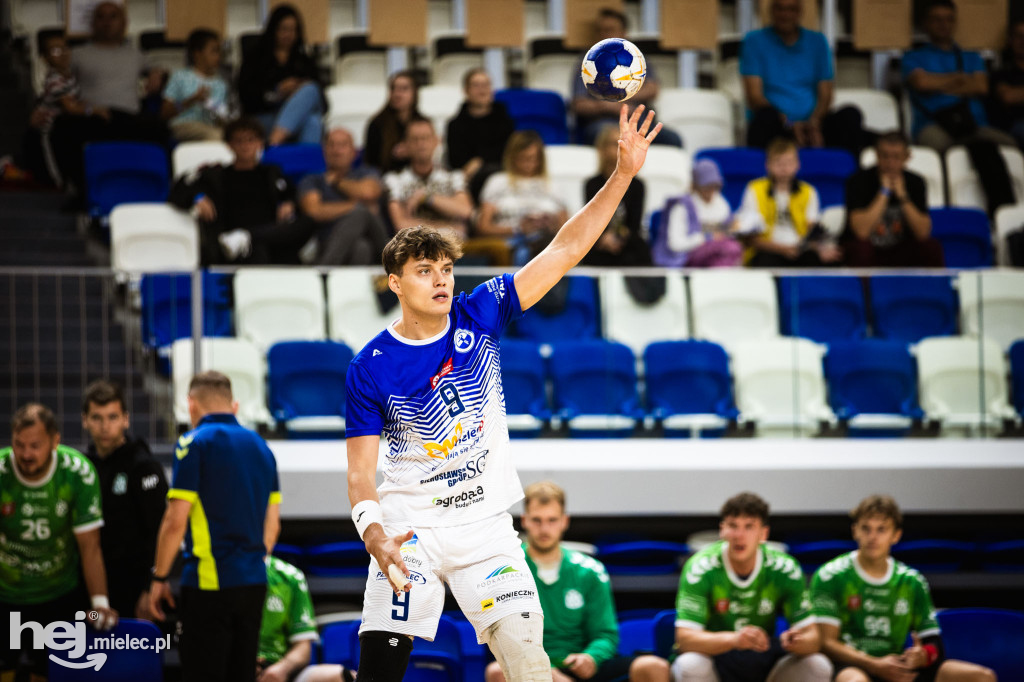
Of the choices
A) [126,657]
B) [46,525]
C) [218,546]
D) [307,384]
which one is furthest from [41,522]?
[307,384]

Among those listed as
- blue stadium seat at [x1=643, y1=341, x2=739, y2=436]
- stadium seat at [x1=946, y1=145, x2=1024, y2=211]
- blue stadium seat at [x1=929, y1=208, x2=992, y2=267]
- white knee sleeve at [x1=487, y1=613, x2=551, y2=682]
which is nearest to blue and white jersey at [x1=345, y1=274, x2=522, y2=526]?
white knee sleeve at [x1=487, y1=613, x2=551, y2=682]

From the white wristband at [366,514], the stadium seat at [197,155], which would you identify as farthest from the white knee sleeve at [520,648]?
the stadium seat at [197,155]

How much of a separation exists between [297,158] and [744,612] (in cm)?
519

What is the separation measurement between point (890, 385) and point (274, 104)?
218 inches

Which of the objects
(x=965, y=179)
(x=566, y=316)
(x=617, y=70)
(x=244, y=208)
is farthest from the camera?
(x=965, y=179)

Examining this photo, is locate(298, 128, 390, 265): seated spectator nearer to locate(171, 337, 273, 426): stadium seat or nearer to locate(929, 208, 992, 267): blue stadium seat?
locate(171, 337, 273, 426): stadium seat

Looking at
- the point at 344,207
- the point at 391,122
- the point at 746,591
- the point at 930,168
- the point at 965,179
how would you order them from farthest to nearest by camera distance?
the point at 965,179 < the point at 930,168 < the point at 391,122 < the point at 344,207 < the point at 746,591

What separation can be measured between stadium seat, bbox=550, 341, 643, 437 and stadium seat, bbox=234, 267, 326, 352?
156cm

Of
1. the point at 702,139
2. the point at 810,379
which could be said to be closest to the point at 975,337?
the point at 810,379

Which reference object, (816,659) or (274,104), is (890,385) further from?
(274,104)

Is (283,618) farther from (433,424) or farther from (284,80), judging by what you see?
(284,80)

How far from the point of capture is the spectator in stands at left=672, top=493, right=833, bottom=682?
6.07 meters

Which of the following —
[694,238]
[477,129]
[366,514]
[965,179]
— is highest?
[477,129]

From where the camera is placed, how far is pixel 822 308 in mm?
8133
